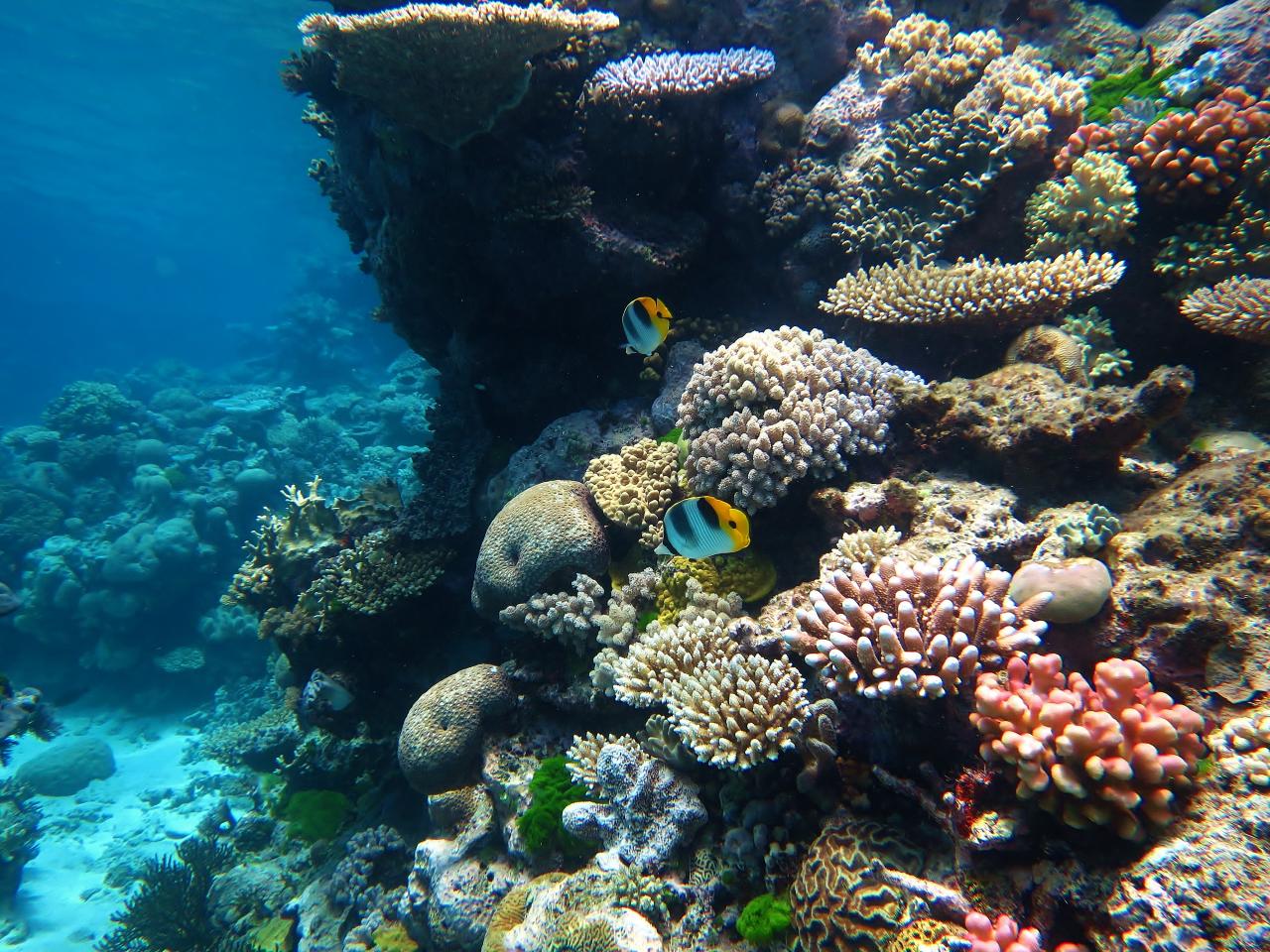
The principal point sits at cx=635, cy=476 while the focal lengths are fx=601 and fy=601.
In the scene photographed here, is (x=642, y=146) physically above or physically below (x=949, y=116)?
above

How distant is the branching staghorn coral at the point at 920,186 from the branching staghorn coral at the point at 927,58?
Result: 395 millimetres

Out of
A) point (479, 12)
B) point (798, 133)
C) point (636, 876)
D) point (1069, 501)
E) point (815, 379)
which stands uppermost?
point (479, 12)

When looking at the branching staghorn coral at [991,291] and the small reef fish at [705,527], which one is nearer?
the small reef fish at [705,527]

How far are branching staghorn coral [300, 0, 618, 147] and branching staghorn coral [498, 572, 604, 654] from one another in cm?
441

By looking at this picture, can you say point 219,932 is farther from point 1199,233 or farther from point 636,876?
point 1199,233

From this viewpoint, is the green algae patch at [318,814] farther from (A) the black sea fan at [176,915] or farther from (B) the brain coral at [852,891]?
(B) the brain coral at [852,891]

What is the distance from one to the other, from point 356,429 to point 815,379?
1957 centimetres

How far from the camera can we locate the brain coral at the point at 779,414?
161 inches

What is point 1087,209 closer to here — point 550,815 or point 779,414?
point 779,414

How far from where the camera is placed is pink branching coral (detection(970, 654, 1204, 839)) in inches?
86.6

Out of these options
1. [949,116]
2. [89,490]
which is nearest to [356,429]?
[89,490]

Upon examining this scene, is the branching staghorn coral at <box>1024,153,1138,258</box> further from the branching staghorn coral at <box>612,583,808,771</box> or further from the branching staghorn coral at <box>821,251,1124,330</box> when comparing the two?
the branching staghorn coral at <box>612,583,808,771</box>

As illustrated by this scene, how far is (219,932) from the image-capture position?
24.0 feet

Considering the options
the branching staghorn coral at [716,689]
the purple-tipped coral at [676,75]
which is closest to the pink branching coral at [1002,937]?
the branching staghorn coral at [716,689]
